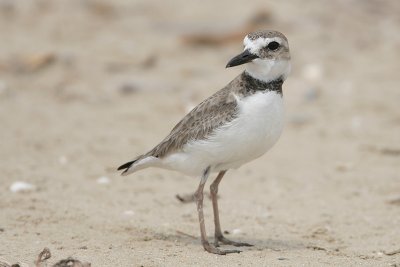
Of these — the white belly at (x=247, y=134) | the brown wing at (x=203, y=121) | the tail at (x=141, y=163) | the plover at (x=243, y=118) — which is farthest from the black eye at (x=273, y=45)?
the tail at (x=141, y=163)

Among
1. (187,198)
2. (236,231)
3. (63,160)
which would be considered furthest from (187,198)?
(63,160)

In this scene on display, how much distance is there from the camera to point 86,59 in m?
12.8

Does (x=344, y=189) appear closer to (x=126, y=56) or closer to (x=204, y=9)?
(x=126, y=56)

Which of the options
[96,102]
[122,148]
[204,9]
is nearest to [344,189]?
[122,148]

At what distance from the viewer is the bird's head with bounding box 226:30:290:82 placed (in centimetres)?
617

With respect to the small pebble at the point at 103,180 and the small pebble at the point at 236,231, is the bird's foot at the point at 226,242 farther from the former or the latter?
the small pebble at the point at 103,180

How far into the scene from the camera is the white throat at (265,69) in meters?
6.17

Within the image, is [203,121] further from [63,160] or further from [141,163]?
[63,160]

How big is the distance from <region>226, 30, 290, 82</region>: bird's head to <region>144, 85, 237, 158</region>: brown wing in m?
0.31

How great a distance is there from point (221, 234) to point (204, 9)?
328 inches

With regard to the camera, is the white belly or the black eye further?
the black eye

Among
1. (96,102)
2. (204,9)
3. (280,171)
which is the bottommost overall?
(280,171)

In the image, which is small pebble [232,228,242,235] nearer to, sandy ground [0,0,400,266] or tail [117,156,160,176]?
sandy ground [0,0,400,266]

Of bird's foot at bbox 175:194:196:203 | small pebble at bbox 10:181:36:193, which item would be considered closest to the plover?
bird's foot at bbox 175:194:196:203
